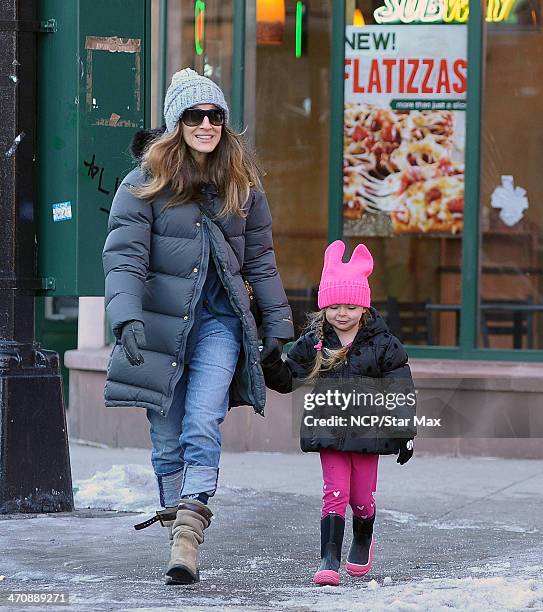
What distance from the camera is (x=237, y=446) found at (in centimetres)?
914

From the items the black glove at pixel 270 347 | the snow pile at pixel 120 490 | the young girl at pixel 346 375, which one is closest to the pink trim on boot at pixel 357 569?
the young girl at pixel 346 375

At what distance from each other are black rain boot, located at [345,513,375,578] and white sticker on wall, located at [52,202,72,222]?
204 cm

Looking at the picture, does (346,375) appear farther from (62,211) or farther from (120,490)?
(120,490)

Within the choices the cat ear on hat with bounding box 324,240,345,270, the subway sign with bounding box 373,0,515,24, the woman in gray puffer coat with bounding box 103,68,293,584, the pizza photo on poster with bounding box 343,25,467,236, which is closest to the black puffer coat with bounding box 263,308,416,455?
the woman in gray puffer coat with bounding box 103,68,293,584

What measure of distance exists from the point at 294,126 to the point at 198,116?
433 cm

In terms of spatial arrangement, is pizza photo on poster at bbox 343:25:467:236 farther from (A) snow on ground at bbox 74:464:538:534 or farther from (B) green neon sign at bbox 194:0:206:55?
(A) snow on ground at bbox 74:464:538:534

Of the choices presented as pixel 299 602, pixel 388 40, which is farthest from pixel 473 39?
pixel 299 602

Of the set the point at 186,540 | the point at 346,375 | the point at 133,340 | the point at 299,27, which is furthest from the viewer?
the point at 299,27

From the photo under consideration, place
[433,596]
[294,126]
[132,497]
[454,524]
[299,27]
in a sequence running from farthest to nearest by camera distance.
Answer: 1. [294,126]
2. [299,27]
3. [132,497]
4. [454,524]
5. [433,596]

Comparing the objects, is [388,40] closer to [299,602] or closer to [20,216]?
[20,216]

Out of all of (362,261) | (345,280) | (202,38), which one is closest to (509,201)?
(202,38)

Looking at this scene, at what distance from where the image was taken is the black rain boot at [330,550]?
5293mm

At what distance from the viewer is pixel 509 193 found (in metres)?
9.12

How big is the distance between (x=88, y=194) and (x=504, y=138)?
3.62 m
